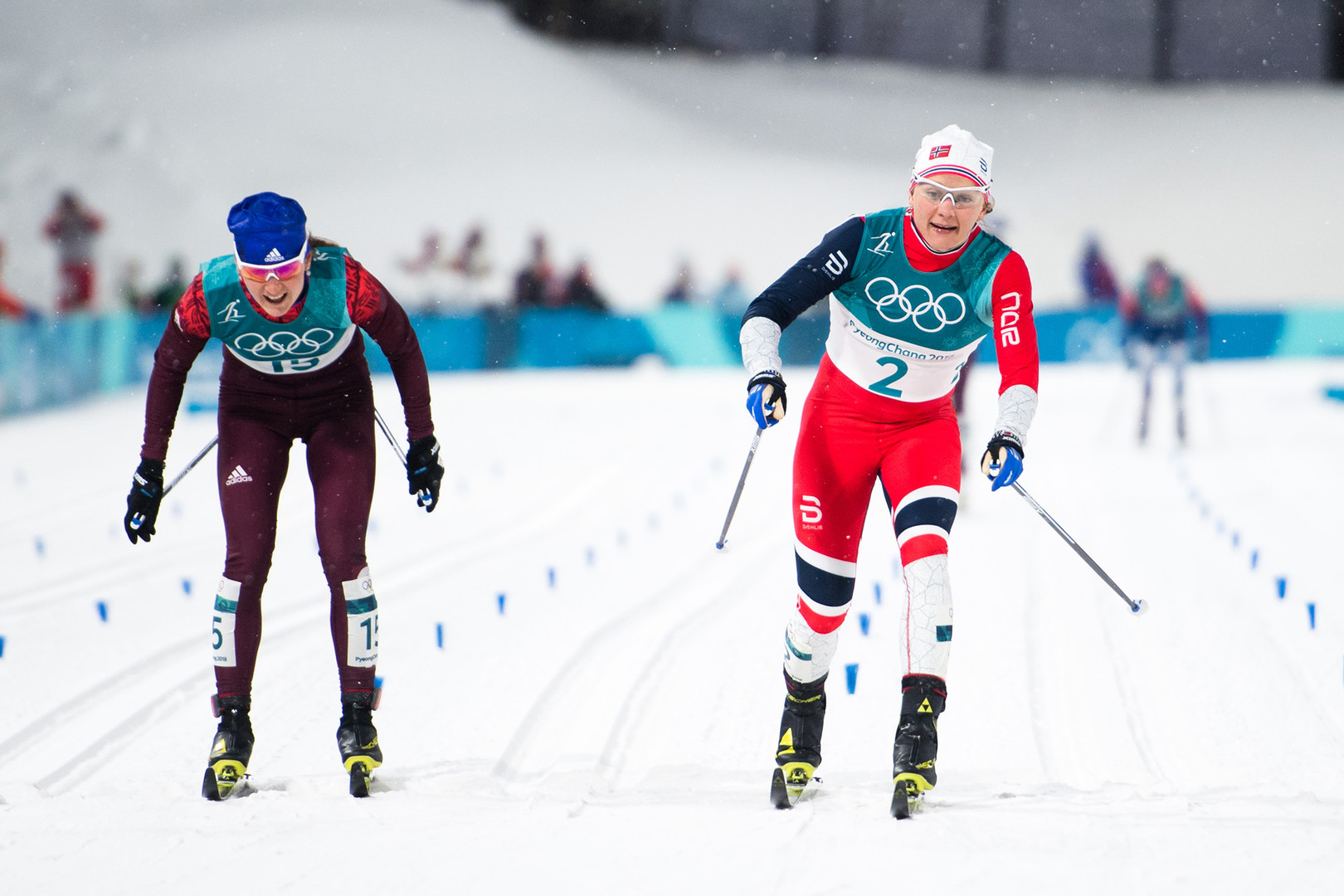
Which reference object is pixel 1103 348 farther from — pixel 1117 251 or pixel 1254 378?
pixel 1117 251

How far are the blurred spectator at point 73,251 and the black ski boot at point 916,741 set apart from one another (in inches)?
651

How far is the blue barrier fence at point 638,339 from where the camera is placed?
14867 millimetres

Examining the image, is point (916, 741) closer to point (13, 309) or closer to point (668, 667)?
point (668, 667)

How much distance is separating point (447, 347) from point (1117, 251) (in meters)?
23.0

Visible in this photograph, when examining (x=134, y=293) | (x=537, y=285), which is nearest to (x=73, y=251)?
(x=134, y=293)

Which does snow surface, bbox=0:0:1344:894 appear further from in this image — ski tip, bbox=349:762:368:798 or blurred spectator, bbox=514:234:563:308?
blurred spectator, bbox=514:234:563:308

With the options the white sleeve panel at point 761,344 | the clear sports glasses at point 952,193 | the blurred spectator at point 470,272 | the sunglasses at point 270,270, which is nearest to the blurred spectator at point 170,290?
the blurred spectator at point 470,272

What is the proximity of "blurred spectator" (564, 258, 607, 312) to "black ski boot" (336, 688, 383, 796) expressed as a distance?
1426 cm

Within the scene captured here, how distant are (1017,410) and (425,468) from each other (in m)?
1.82

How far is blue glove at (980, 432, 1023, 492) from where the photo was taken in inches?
134

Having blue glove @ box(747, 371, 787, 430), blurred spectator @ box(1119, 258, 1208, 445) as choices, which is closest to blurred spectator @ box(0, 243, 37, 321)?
blurred spectator @ box(1119, 258, 1208, 445)

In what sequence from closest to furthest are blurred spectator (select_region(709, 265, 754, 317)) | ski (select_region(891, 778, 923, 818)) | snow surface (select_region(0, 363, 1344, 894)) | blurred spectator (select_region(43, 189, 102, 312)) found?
snow surface (select_region(0, 363, 1344, 894)) → ski (select_region(891, 778, 923, 818)) → blurred spectator (select_region(43, 189, 102, 312)) → blurred spectator (select_region(709, 265, 754, 317))

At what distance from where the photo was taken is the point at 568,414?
566 inches

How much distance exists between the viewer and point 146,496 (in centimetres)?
379
